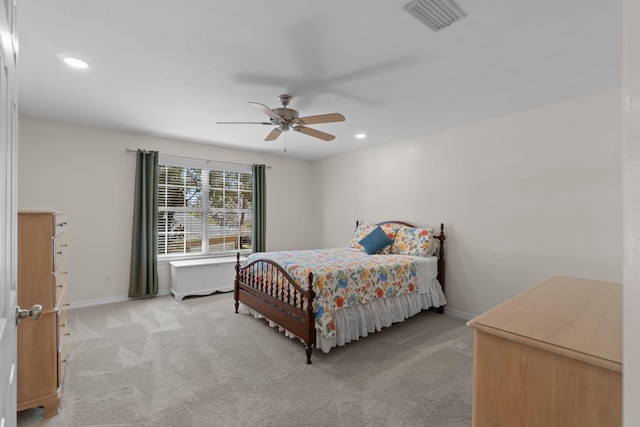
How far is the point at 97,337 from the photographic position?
2.96m

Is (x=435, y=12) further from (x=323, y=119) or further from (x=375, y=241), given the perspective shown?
(x=375, y=241)

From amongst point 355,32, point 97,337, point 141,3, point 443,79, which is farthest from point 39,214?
point 443,79

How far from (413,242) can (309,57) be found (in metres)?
2.69

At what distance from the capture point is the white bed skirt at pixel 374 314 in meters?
2.74

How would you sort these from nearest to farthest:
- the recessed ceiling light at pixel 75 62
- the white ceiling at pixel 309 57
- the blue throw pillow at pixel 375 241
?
the white ceiling at pixel 309 57
the recessed ceiling light at pixel 75 62
the blue throw pillow at pixel 375 241

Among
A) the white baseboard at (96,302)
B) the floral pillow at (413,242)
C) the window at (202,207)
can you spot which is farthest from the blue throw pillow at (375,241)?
the white baseboard at (96,302)

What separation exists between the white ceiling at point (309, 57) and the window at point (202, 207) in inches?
53.5

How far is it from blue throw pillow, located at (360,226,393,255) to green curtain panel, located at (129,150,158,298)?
10.1ft

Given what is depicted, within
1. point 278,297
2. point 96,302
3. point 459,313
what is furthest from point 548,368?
point 96,302

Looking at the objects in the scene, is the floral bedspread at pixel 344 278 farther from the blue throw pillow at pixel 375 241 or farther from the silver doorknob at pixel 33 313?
the silver doorknob at pixel 33 313

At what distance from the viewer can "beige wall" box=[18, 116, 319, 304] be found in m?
3.59

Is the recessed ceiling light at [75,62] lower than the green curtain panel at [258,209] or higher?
higher

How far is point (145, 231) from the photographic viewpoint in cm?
422

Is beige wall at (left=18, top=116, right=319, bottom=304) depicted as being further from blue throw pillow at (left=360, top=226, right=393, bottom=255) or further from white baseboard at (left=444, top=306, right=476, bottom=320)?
white baseboard at (left=444, top=306, right=476, bottom=320)
